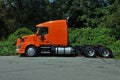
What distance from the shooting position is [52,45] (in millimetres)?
29906

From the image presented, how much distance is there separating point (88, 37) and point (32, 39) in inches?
313

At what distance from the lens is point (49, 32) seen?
29797 millimetres

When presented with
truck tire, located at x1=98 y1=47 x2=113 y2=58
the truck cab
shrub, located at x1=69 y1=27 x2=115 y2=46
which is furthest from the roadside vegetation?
truck tire, located at x1=98 y1=47 x2=113 y2=58

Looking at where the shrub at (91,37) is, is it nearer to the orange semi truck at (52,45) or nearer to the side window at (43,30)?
the orange semi truck at (52,45)

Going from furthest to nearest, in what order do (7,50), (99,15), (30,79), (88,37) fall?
(99,15)
(88,37)
(7,50)
(30,79)

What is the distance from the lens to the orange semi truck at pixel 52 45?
29.3 meters


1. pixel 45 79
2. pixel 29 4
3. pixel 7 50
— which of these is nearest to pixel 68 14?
pixel 29 4

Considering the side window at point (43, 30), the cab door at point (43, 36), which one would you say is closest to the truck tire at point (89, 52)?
the cab door at point (43, 36)

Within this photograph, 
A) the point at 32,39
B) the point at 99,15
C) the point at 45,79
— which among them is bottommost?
the point at 45,79

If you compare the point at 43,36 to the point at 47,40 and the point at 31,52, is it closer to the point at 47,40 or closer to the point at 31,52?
the point at 47,40

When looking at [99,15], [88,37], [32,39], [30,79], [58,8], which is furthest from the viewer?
[58,8]

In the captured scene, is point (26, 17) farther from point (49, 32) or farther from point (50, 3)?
point (49, 32)

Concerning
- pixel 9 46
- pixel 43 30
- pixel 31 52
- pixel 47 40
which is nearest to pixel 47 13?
pixel 9 46

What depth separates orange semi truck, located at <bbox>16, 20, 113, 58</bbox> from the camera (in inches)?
1155
